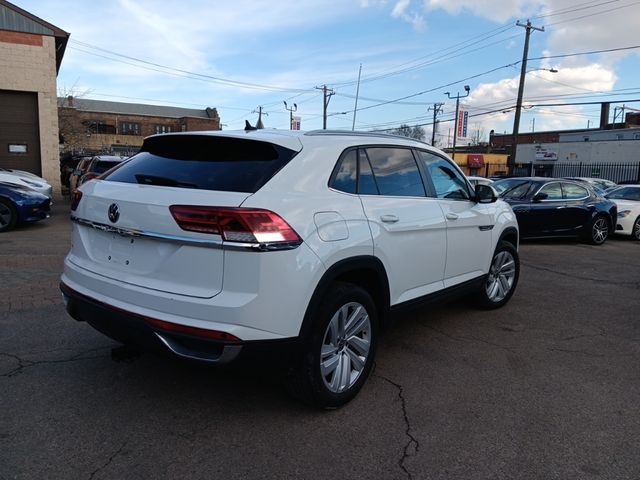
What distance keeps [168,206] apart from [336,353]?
1.42 metres

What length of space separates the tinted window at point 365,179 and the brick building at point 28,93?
61.0 ft

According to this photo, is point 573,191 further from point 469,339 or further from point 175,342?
point 175,342

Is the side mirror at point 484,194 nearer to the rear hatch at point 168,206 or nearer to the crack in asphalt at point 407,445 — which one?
the crack in asphalt at point 407,445

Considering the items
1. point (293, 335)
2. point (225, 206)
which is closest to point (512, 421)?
point (293, 335)

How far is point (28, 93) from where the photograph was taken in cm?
1866

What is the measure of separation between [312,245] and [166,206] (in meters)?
0.86

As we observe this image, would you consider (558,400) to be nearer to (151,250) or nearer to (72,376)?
(151,250)

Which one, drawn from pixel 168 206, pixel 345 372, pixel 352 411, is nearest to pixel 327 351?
pixel 345 372

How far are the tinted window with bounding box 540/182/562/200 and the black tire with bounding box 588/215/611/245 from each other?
37.9 inches

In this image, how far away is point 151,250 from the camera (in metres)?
3.00

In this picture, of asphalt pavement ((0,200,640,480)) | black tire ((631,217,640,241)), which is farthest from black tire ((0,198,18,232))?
black tire ((631,217,640,241))

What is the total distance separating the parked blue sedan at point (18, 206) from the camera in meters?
10.7

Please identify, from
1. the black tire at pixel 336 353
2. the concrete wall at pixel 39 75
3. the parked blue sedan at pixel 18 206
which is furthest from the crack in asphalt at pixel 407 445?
the concrete wall at pixel 39 75

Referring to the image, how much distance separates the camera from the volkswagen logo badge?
125 inches
